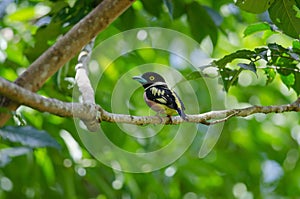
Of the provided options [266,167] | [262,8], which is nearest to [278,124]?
[266,167]

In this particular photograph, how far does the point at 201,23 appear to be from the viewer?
2.02 m

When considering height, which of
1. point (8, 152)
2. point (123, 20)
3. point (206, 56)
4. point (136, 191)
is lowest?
point (136, 191)

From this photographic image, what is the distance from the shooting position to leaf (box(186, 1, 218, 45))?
6.59 feet

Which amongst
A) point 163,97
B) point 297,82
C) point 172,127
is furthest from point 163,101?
point 172,127

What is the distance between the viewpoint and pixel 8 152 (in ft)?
4.66

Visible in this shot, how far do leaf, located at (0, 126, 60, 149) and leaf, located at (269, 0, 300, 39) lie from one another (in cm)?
63

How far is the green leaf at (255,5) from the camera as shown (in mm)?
1362

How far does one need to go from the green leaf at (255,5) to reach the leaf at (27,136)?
56 cm

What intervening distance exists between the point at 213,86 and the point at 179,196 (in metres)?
0.52

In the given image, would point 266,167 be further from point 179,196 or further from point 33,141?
point 33,141

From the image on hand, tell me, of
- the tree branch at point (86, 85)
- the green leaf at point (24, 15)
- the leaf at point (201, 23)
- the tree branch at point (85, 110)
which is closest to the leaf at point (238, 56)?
the tree branch at point (85, 110)

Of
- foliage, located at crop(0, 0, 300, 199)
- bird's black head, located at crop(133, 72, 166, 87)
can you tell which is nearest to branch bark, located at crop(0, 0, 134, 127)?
foliage, located at crop(0, 0, 300, 199)

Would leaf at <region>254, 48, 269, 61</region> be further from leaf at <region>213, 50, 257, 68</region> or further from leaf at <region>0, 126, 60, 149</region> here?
leaf at <region>0, 126, 60, 149</region>

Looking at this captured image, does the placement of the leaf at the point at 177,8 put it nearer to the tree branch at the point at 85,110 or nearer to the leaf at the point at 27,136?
the tree branch at the point at 85,110
